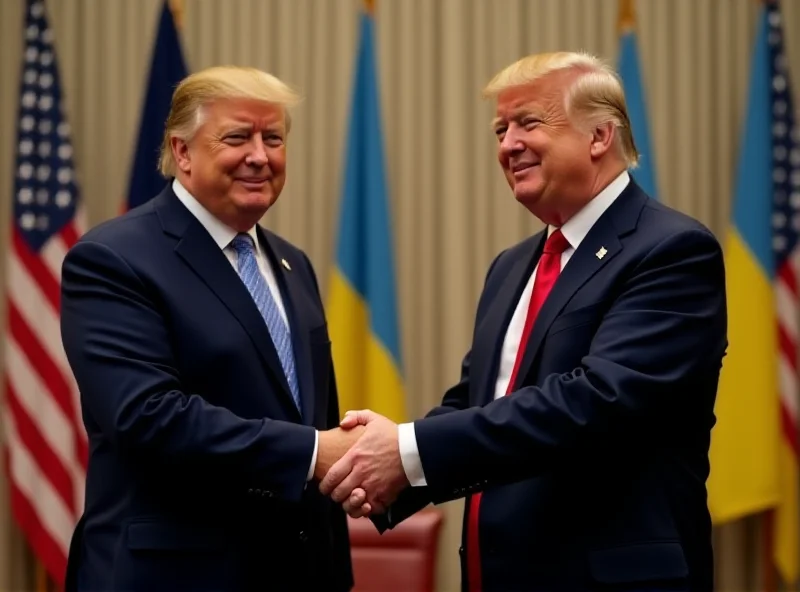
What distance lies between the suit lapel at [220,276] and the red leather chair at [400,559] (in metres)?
1.05

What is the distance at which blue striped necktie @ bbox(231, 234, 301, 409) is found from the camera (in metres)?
3.22

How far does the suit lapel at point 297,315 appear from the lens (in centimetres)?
325

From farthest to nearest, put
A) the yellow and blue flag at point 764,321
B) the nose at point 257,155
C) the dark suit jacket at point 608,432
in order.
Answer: the yellow and blue flag at point 764,321 < the nose at point 257,155 < the dark suit jacket at point 608,432

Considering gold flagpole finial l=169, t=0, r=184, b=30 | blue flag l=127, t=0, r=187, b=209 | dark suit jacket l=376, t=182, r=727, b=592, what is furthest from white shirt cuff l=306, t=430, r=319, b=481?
gold flagpole finial l=169, t=0, r=184, b=30

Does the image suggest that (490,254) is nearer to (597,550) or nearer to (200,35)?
(200,35)

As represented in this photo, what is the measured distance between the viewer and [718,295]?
2.95m

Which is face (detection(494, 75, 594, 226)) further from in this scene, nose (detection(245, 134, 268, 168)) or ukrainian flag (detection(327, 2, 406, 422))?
ukrainian flag (detection(327, 2, 406, 422))

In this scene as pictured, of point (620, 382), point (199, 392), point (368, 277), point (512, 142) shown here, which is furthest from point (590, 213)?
point (368, 277)

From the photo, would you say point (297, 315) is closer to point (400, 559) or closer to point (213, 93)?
point (213, 93)

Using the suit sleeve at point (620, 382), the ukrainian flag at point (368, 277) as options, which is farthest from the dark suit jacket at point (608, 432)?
the ukrainian flag at point (368, 277)

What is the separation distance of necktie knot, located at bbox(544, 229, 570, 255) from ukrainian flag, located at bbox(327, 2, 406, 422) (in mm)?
2725

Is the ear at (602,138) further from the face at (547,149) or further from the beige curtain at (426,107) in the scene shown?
the beige curtain at (426,107)

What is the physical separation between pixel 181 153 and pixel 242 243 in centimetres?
30

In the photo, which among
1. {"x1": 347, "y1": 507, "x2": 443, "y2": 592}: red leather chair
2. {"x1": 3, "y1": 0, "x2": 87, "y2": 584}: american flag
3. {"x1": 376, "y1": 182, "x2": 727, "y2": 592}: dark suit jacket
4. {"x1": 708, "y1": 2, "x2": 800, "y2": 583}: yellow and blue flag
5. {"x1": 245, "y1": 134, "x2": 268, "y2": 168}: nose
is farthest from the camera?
{"x1": 3, "y1": 0, "x2": 87, "y2": 584}: american flag
